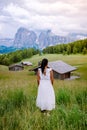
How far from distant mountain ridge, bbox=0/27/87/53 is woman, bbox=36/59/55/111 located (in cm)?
943

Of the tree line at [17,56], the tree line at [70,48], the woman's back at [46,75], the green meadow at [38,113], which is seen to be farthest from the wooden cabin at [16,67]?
the woman's back at [46,75]

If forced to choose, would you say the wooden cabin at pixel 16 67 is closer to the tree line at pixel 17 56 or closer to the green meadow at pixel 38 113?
the tree line at pixel 17 56

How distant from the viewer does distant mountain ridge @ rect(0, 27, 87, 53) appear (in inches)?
554

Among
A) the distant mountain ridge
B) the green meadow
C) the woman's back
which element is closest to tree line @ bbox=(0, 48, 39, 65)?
the distant mountain ridge

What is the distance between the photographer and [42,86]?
12.7 ft

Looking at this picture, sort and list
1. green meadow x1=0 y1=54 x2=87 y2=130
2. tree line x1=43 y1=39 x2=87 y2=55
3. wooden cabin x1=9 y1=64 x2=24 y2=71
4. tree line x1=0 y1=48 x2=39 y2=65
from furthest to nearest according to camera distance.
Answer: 1. tree line x1=0 y1=48 x2=39 y2=65
2. tree line x1=43 y1=39 x2=87 y2=55
3. wooden cabin x1=9 y1=64 x2=24 y2=71
4. green meadow x1=0 y1=54 x2=87 y2=130

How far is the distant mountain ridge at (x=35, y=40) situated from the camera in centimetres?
1407

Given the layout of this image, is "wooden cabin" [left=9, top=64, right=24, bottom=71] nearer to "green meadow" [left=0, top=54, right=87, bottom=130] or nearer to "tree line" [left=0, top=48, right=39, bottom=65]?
"tree line" [left=0, top=48, right=39, bottom=65]

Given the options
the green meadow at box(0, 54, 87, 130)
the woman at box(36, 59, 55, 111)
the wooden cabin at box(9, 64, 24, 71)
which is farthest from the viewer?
the wooden cabin at box(9, 64, 24, 71)

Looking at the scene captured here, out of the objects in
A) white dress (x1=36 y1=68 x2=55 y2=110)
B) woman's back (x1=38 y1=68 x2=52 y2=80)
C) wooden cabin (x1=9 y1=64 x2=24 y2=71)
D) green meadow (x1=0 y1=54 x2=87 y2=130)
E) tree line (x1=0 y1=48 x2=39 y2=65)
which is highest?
woman's back (x1=38 y1=68 x2=52 y2=80)

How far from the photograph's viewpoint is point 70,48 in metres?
12.4

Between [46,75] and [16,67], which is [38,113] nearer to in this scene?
[46,75]

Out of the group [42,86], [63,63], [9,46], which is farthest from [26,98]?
[9,46]

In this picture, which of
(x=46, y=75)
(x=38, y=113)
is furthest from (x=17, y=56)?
(x=38, y=113)
